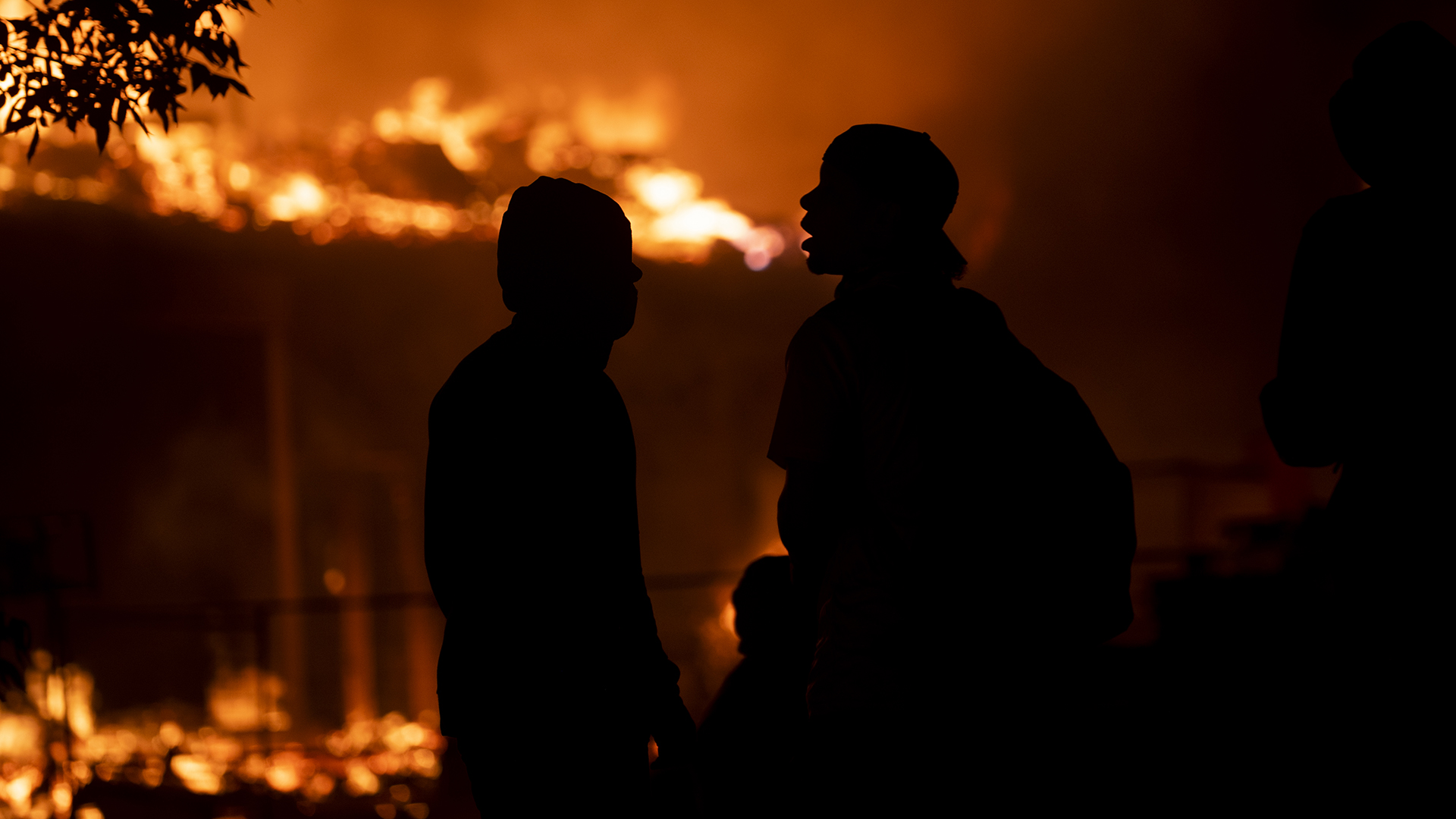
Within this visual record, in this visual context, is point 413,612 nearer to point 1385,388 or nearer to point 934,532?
point 934,532

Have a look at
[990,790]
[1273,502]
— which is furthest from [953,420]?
[1273,502]

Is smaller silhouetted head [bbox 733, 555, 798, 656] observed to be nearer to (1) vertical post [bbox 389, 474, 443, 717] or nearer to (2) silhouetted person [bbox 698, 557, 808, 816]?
(2) silhouetted person [bbox 698, 557, 808, 816]

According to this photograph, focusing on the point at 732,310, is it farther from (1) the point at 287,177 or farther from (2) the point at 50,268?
(2) the point at 50,268

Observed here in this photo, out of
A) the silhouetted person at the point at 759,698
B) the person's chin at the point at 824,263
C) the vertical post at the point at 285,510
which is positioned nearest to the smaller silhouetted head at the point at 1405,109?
the person's chin at the point at 824,263

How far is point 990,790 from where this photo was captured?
4.60ft

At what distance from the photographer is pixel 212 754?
10.7 meters

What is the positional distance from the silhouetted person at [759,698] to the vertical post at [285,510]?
16.3 metres

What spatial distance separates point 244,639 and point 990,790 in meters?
20.9

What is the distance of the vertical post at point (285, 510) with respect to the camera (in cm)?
1759

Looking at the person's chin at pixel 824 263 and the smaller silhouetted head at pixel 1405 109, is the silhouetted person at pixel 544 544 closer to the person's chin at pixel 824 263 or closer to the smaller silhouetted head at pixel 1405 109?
the person's chin at pixel 824 263

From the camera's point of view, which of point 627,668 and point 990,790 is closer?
point 990,790

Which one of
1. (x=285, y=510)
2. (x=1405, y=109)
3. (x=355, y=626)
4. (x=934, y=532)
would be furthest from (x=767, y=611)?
(x=355, y=626)

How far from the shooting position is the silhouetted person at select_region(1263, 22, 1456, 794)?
1.41 metres

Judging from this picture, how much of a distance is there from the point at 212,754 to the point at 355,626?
37.5 feet
